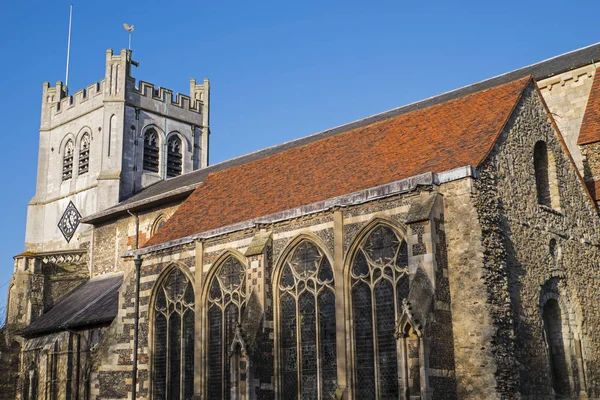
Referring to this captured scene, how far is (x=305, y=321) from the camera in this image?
17.7m

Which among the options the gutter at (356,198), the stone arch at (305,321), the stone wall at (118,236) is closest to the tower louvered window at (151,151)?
the stone wall at (118,236)

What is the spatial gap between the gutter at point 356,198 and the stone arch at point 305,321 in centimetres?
67

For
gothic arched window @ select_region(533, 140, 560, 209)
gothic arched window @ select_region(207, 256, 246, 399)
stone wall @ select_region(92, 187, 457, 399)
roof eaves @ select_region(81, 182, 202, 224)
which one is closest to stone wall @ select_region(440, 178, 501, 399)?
stone wall @ select_region(92, 187, 457, 399)

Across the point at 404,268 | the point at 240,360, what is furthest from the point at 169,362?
the point at 404,268

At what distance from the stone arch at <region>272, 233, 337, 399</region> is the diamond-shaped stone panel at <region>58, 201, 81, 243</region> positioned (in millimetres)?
25446

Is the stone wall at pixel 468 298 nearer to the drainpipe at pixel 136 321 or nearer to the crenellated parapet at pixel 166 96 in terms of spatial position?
the drainpipe at pixel 136 321

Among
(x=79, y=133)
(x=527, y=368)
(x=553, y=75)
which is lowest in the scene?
(x=527, y=368)

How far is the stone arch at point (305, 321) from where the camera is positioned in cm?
1703

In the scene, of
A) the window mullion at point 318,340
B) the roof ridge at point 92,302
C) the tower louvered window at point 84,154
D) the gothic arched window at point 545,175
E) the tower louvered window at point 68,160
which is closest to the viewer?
the window mullion at point 318,340

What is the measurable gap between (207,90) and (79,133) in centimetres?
854

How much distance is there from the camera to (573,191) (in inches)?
742

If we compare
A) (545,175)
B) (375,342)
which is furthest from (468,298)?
(545,175)

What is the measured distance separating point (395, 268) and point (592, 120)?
9741mm

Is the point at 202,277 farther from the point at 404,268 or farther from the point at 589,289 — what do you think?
the point at 589,289
